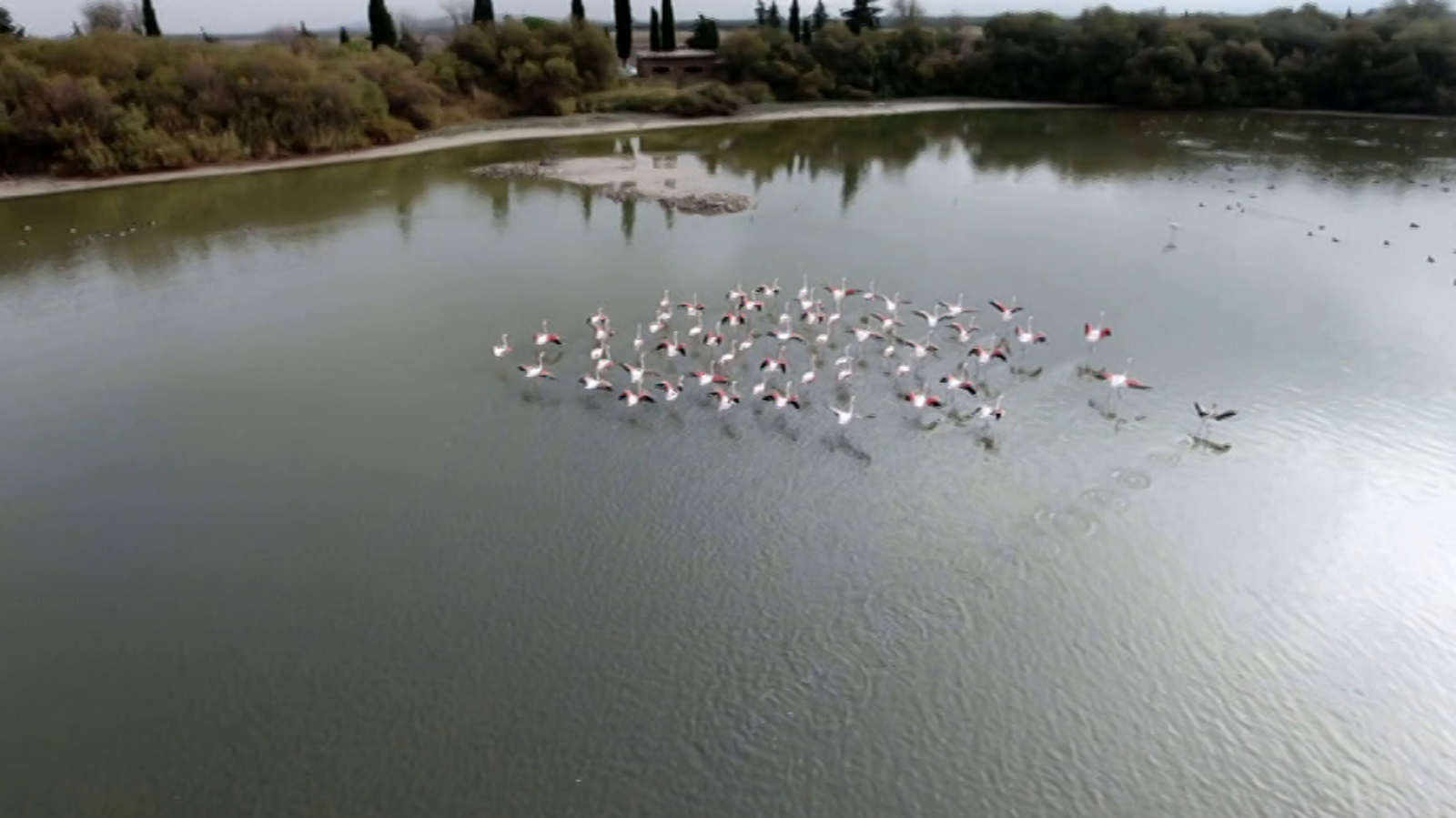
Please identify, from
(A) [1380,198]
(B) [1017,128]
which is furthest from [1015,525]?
(B) [1017,128]

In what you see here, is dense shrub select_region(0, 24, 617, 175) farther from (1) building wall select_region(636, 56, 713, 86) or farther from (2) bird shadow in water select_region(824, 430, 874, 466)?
(2) bird shadow in water select_region(824, 430, 874, 466)

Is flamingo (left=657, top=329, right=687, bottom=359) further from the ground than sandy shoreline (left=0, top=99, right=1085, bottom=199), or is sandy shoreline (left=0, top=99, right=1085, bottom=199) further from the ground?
sandy shoreline (left=0, top=99, right=1085, bottom=199)

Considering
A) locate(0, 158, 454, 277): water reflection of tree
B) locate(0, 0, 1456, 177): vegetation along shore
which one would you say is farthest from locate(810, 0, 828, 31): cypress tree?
locate(0, 158, 454, 277): water reflection of tree

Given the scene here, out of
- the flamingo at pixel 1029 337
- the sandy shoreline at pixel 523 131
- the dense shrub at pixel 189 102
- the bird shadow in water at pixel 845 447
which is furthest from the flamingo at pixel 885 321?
the dense shrub at pixel 189 102

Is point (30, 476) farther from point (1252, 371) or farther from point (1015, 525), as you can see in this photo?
point (1252, 371)

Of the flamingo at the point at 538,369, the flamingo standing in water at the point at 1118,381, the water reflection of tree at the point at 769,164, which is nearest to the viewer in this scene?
the flamingo standing in water at the point at 1118,381

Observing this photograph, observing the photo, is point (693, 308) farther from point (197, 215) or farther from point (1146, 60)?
point (1146, 60)

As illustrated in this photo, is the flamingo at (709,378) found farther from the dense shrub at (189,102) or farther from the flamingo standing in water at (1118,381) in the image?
the dense shrub at (189,102)
